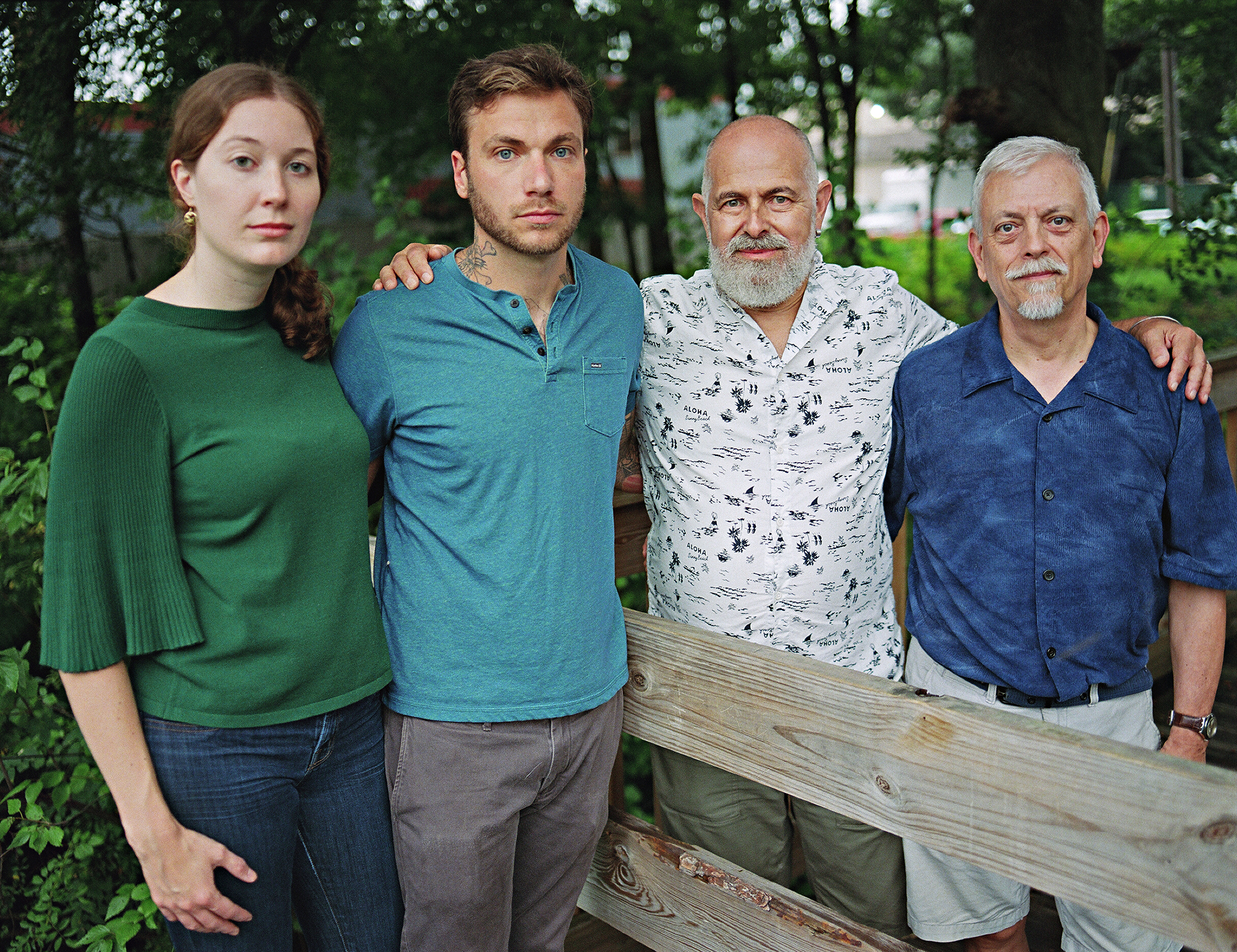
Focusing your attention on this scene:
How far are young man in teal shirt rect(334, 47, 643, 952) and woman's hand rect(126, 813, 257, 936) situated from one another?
36 centimetres

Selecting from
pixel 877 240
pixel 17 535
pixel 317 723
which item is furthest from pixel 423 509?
pixel 877 240

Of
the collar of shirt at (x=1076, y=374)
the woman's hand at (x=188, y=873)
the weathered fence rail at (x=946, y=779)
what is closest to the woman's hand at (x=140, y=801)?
the woman's hand at (x=188, y=873)

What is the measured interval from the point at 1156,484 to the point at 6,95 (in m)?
5.01

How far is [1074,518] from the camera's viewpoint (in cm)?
220

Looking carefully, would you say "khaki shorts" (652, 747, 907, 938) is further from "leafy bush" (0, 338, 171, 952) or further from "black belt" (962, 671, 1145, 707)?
"leafy bush" (0, 338, 171, 952)

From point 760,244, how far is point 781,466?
548 millimetres

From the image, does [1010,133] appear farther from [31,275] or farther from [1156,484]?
[31,275]

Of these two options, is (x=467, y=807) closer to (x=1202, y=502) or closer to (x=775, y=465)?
(x=775, y=465)

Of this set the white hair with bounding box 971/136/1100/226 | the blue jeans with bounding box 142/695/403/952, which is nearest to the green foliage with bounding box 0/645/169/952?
the blue jeans with bounding box 142/695/403/952

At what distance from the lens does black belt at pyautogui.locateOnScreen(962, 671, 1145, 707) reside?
2.23 metres

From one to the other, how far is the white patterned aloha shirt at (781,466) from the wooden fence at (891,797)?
1.18 ft

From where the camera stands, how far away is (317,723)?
1840 mm

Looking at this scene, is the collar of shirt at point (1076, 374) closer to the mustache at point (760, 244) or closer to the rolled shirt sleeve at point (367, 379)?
the mustache at point (760, 244)

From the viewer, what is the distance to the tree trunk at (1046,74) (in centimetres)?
621
